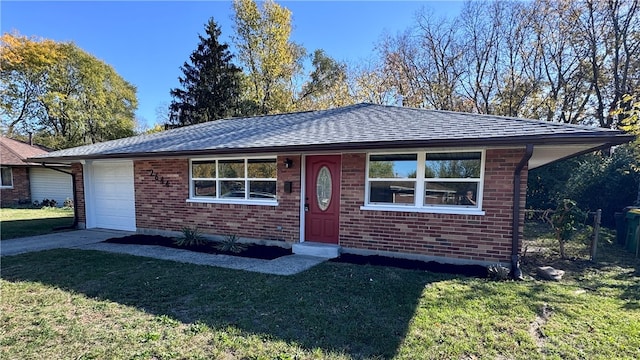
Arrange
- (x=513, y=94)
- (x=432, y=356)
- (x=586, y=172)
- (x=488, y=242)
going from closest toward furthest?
(x=432, y=356) → (x=488, y=242) → (x=586, y=172) → (x=513, y=94)

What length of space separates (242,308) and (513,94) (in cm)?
1927

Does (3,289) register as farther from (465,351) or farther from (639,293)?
(639,293)

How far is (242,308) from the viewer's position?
4.09m

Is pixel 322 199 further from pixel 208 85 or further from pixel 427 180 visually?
pixel 208 85

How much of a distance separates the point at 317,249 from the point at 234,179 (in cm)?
309

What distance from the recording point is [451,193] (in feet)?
20.2

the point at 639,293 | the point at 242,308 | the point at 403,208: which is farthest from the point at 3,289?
the point at 639,293

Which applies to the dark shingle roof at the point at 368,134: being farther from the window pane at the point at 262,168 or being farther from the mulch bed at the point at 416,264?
the mulch bed at the point at 416,264

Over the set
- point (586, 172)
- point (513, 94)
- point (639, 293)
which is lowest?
point (639, 293)

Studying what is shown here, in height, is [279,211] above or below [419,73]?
below

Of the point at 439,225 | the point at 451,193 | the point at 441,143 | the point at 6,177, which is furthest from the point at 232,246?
the point at 6,177

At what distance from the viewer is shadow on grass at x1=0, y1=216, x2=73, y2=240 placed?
9.45 meters

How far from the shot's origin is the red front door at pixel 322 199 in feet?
23.3

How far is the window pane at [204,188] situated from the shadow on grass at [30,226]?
5460 millimetres
